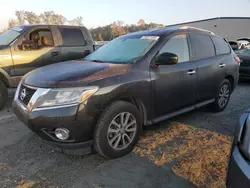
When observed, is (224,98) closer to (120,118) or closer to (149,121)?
(149,121)

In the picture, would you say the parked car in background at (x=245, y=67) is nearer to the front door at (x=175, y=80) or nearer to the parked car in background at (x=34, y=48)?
the front door at (x=175, y=80)

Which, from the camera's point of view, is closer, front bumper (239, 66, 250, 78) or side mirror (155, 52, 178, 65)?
side mirror (155, 52, 178, 65)

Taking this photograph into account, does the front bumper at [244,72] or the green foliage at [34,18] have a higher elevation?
the green foliage at [34,18]

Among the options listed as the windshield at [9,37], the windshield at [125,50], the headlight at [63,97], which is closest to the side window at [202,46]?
the windshield at [125,50]

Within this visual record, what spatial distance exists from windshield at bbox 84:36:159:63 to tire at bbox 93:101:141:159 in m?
0.75

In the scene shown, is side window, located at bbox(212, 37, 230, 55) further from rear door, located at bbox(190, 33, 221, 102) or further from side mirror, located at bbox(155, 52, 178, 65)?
side mirror, located at bbox(155, 52, 178, 65)

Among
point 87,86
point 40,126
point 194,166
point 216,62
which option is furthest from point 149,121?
point 216,62

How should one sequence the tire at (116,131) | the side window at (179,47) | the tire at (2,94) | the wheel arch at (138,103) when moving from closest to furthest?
the tire at (116,131)
the wheel arch at (138,103)
the side window at (179,47)
the tire at (2,94)

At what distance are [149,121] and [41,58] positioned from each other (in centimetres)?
359

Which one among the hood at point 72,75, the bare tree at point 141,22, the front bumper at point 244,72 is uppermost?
the bare tree at point 141,22

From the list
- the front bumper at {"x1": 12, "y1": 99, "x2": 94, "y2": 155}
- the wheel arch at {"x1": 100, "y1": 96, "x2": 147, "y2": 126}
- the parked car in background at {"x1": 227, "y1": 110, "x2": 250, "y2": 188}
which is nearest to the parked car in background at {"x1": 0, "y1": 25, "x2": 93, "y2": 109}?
the front bumper at {"x1": 12, "y1": 99, "x2": 94, "y2": 155}

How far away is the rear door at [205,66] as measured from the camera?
420 centimetres

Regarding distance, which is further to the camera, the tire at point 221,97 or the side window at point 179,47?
the tire at point 221,97

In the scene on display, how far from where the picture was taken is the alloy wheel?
9.79 ft
